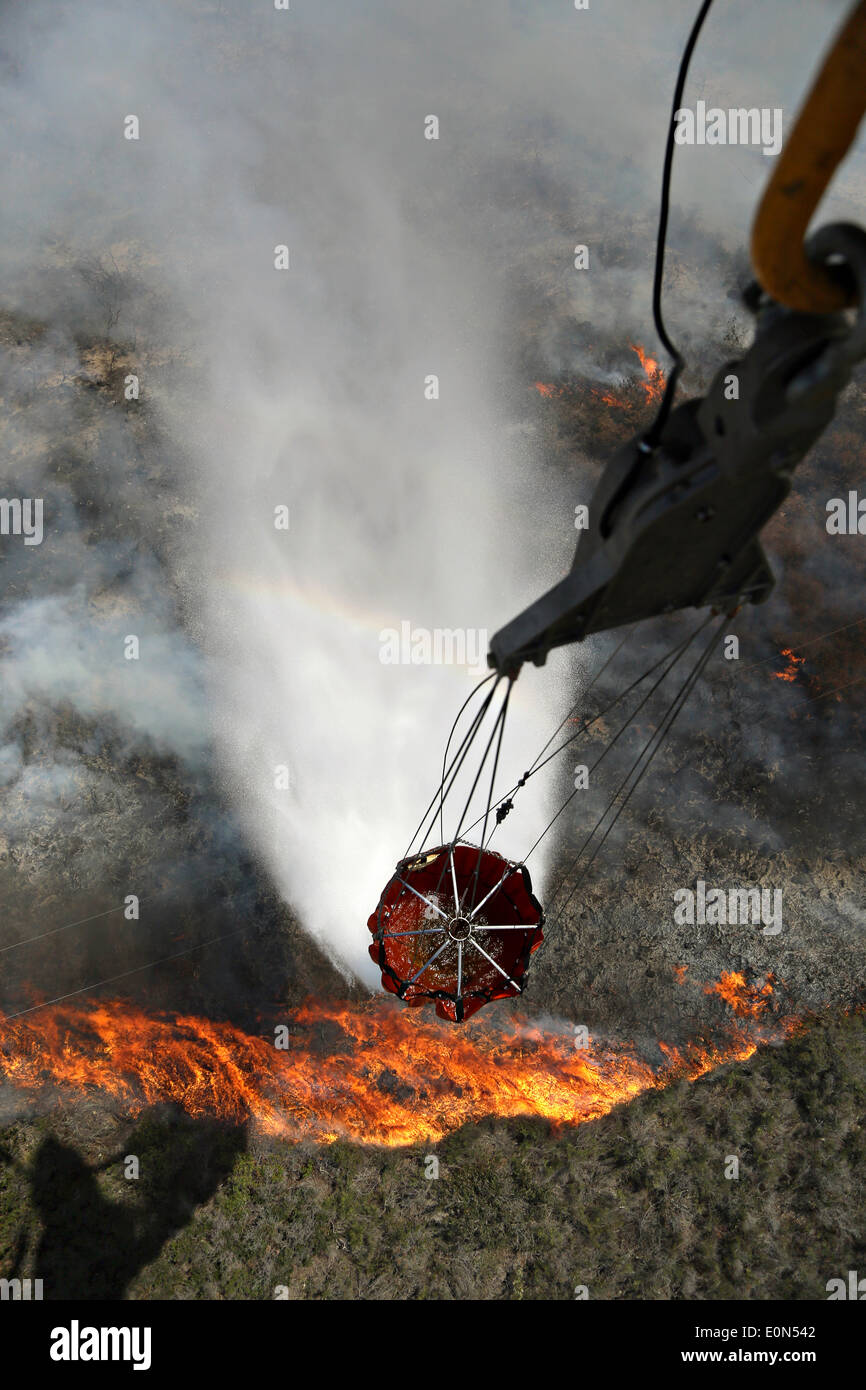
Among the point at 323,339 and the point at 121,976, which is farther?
the point at 323,339

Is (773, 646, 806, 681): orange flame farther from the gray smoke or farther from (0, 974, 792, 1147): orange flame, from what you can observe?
(0, 974, 792, 1147): orange flame

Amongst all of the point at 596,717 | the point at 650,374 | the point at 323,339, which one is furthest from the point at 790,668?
the point at 323,339

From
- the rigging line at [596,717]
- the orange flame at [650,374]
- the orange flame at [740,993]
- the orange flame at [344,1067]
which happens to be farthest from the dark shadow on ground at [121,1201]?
the orange flame at [650,374]

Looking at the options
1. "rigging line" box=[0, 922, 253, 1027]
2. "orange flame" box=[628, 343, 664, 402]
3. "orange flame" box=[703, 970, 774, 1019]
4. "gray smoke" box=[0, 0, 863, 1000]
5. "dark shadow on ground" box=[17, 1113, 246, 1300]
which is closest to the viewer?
"dark shadow on ground" box=[17, 1113, 246, 1300]

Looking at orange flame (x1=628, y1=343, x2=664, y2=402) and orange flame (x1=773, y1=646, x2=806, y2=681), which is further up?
orange flame (x1=628, y1=343, x2=664, y2=402)

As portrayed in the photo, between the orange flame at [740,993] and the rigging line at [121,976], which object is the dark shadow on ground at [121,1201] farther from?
the orange flame at [740,993]

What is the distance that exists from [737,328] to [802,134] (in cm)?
1744

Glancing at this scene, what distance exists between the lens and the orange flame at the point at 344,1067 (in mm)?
14852

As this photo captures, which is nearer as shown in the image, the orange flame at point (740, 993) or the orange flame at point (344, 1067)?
the orange flame at point (344, 1067)

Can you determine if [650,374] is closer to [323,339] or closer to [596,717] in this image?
[323,339]

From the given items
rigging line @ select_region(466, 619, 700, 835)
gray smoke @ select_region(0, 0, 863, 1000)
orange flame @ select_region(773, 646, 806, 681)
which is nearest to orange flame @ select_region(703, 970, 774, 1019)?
gray smoke @ select_region(0, 0, 863, 1000)

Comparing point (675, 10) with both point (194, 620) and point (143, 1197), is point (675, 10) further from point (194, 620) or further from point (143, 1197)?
point (143, 1197)

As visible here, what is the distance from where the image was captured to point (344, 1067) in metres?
15.1

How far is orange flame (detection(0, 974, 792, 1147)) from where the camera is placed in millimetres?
14852
